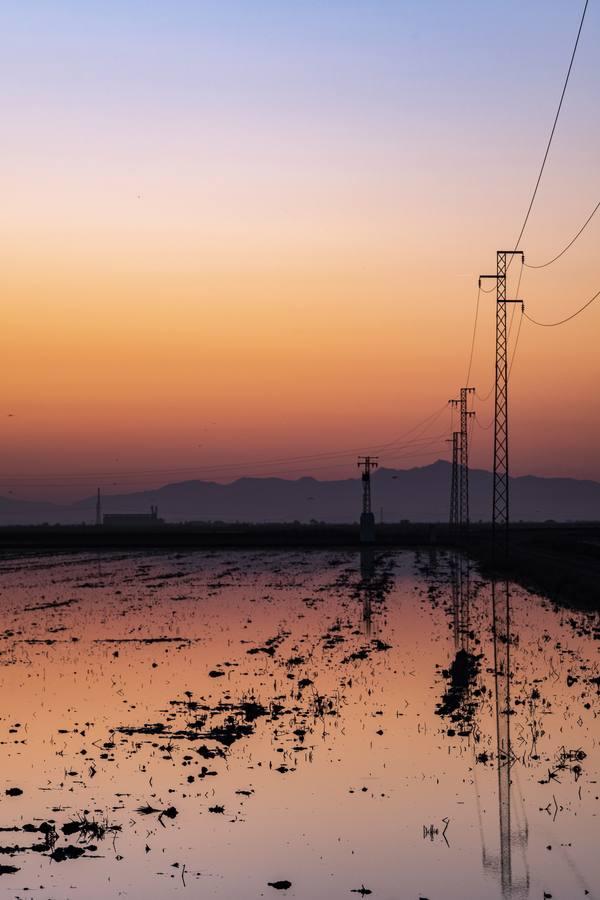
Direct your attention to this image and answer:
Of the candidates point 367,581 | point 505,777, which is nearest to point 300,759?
point 505,777

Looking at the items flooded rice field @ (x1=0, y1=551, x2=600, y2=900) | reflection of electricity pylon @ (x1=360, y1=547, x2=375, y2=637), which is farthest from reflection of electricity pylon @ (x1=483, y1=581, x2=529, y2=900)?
reflection of electricity pylon @ (x1=360, y1=547, x2=375, y2=637)

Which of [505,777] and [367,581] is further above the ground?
[367,581]

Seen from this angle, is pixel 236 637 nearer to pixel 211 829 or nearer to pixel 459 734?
pixel 459 734

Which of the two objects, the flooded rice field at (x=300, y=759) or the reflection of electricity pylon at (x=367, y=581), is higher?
the reflection of electricity pylon at (x=367, y=581)

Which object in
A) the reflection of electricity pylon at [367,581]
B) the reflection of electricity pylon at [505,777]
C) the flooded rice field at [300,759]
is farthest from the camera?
the reflection of electricity pylon at [367,581]

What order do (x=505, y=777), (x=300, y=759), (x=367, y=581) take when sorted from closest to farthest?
(x=505, y=777), (x=300, y=759), (x=367, y=581)

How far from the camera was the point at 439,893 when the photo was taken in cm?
1146

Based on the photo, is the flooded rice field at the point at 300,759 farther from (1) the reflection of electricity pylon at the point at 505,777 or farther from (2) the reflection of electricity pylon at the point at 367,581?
(2) the reflection of electricity pylon at the point at 367,581

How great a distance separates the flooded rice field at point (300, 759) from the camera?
1222cm

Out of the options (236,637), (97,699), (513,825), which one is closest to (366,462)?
(236,637)

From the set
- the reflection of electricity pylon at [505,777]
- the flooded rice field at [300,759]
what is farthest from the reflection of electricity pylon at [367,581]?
the reflection of electricity pylon at [505,777]

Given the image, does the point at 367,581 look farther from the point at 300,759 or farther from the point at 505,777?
the point at 505,777

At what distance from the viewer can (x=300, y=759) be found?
17.1 metres

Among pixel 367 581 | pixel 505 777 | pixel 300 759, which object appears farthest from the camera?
pixel 367 581
